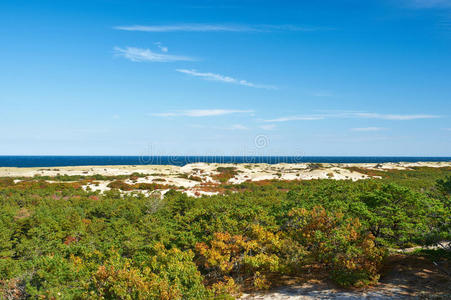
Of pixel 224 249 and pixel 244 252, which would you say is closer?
pixel 224 249

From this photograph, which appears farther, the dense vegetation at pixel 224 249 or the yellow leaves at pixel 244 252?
the yellow leaves at pixel 244 252

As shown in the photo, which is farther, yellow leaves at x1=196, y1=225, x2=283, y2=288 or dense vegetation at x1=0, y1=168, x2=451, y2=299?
yellow leaves at x1=196, y1=225, x2=283, y2=288

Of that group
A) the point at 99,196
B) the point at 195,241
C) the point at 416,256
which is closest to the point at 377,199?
the point at 416,256

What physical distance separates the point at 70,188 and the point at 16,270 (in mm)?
40056

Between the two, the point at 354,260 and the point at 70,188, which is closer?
the point at 354,260

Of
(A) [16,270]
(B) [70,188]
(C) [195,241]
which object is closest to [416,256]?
(C) [195,241]

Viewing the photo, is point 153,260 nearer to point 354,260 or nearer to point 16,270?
point 16,270

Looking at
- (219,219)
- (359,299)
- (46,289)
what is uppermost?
(219,219)

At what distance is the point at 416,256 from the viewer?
18.0m

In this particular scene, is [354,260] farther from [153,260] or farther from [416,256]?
[153,260]

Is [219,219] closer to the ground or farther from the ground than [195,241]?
farther from the ground

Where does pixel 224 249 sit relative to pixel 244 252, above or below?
above

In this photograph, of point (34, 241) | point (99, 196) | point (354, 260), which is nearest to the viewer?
point (354, 260)

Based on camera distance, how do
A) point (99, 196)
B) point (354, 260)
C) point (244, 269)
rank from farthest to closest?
point (99, 196) → point (244, 269) → point (354, 260)
